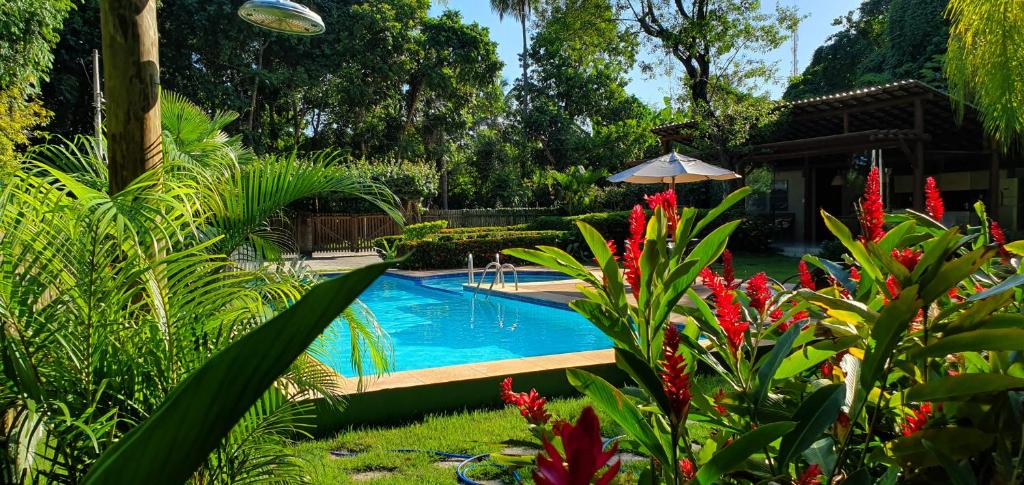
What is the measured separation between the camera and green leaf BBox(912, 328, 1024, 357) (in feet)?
3.11

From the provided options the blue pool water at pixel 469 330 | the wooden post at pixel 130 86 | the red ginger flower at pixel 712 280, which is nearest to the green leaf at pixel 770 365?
the red ginger flower at pixel 712 280

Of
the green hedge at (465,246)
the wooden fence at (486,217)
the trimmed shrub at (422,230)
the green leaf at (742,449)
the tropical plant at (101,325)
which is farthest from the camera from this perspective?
the wooden fence at (486,217)

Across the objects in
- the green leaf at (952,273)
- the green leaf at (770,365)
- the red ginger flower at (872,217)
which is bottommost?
the green leaf at (770,365)

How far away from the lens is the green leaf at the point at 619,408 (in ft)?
3.24

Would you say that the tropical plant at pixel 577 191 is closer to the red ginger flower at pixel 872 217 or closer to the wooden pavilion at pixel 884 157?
the wooden pavilion at pixel 884 157

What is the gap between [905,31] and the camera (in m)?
24.3

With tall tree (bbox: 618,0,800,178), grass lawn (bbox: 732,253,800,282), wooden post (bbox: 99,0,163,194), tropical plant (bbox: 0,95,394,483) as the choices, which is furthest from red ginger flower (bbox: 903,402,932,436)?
tall tree (bbox: 618,0,800,178)

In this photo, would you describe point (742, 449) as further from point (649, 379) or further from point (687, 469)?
point (687, 469)

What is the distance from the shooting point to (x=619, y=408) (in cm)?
101

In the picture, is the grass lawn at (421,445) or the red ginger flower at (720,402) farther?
the grass lawn at (421,445)

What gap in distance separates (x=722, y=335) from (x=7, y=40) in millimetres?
14231

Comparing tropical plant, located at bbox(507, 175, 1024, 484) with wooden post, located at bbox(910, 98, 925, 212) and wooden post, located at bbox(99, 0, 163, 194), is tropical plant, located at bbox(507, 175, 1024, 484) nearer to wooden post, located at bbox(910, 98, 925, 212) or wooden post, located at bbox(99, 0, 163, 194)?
wooden post, located at bbox(99, 0, 163, 194)

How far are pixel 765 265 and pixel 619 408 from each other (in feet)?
48.2

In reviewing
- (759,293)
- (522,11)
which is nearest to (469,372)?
(759,293)
